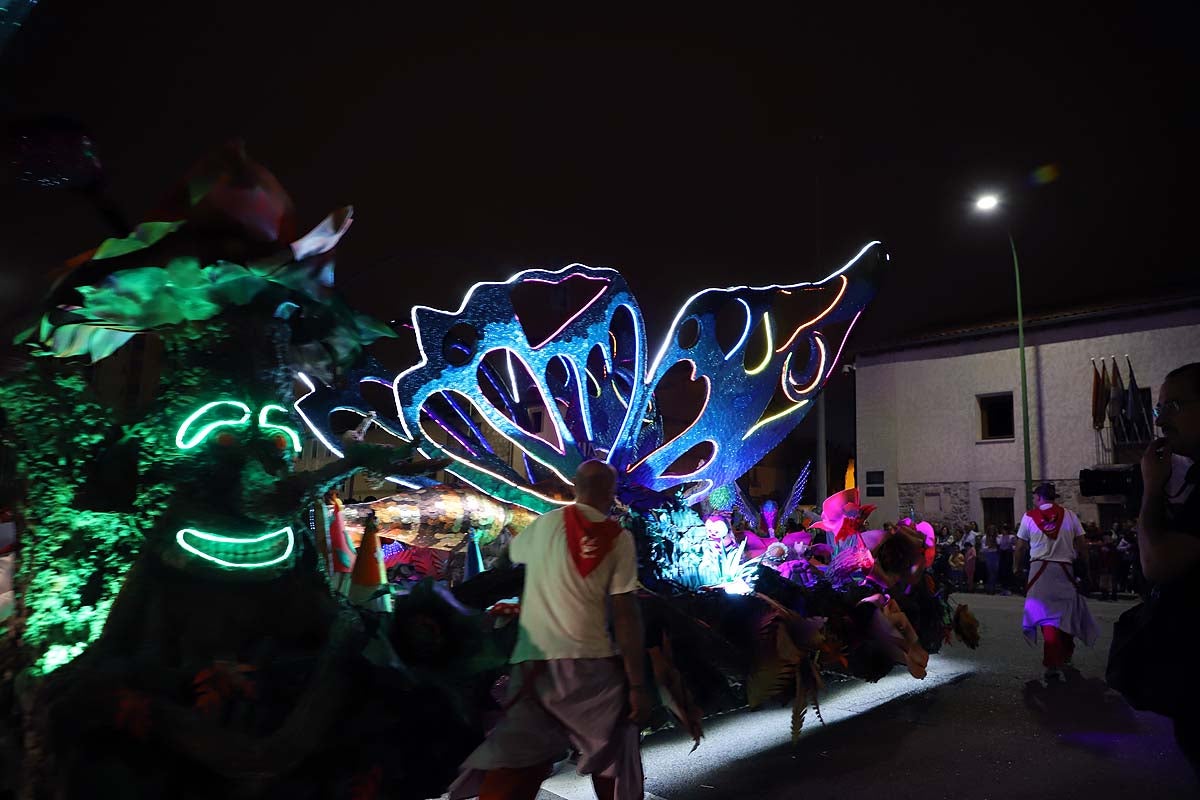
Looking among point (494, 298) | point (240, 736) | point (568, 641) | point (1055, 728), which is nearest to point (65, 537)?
point (240, 736)

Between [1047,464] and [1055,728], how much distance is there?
2130cm

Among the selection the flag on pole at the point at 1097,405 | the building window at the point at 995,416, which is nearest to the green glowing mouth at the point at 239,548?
the flag on pole at the point at 1097,405

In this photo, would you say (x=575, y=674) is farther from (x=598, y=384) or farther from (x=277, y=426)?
(x=598, y=384)

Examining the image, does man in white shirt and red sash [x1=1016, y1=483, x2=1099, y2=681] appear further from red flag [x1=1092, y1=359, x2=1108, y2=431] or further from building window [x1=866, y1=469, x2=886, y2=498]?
building window [x1=866, y1=469, x2=886, y2=498]

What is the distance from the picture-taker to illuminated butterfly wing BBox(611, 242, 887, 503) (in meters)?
7.41

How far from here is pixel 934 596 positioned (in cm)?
710

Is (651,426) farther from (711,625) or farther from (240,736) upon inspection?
(240,736)

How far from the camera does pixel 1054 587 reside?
7.98 meters

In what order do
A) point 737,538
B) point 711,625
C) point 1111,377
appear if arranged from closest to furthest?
point 711,625, point 737,538, point 1111,377

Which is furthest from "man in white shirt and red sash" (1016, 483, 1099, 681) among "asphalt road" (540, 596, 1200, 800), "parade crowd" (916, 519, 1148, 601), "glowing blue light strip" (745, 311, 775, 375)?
"parade crowd" (916, 519, 1148, 601)

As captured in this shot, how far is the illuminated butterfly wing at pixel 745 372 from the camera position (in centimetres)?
741

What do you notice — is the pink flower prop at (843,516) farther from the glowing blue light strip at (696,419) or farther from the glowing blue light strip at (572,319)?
the glowing blue light strip at (572,319)

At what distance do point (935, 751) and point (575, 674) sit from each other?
3.26 meters

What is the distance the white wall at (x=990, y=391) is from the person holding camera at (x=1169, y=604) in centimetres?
2392
